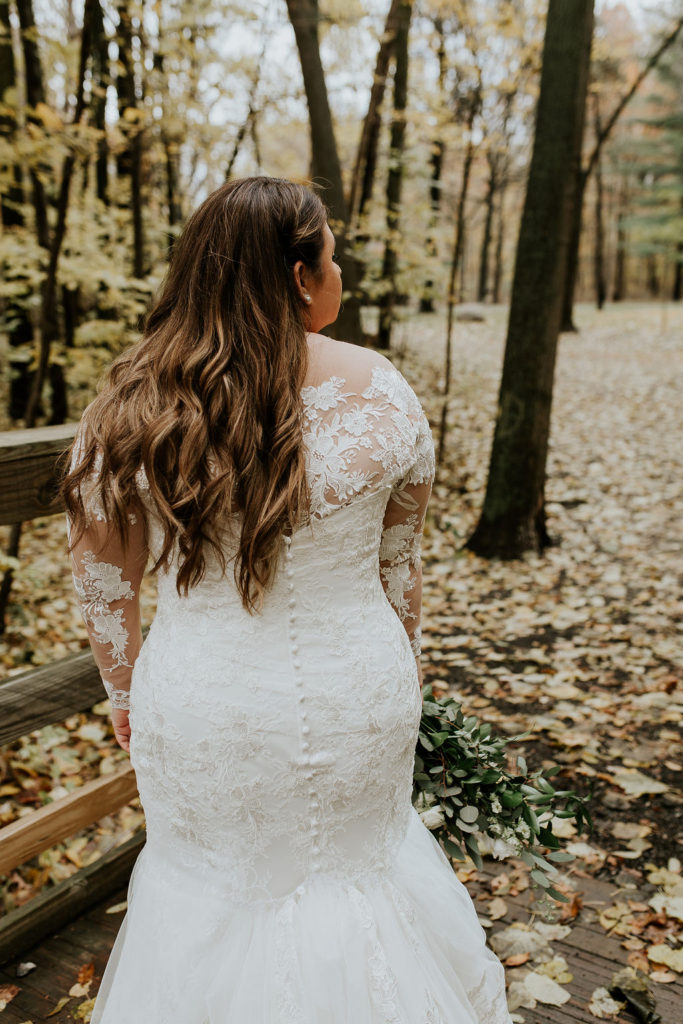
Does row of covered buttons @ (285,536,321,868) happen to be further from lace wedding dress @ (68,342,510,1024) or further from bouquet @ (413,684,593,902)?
bouquet @ (413,684,593,902)

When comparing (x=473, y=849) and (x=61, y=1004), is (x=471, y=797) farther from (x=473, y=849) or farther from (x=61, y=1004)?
(x=61, y=1004)

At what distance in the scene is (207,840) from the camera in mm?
1733

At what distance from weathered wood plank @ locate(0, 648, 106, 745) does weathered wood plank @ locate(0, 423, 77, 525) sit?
0.54 metres

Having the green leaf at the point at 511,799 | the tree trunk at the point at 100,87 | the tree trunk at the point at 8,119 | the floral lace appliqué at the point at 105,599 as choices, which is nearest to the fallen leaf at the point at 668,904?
the green leaf at the point at 511,799

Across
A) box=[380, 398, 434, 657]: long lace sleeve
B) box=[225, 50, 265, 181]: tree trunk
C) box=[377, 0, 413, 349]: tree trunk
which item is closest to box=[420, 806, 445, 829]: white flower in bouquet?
box=[380, 398, 434, 657]: long lace sleeve

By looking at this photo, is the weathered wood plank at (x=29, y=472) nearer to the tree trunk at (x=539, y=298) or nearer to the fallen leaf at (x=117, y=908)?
the fallen leaf at (x=117, y=908)

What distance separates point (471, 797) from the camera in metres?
2.25

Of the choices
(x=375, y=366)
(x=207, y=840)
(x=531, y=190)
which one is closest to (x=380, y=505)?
(x=375, y=366)

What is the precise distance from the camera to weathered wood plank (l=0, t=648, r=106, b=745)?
2342 mm

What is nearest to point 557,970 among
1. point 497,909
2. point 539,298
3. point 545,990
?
point 545,990

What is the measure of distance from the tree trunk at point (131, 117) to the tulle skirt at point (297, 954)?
5471 millimetres

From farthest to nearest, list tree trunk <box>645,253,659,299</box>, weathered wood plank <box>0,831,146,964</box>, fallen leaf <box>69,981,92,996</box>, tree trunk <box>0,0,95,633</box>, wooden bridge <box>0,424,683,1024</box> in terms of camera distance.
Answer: tree trunk <box>645,253,659,299</box>, tree trunk <box>0,0,95,633</box>, weathered wood plank <box>0,831,146,964</box>, fallen leaf <box>69,981,92,996</box>, wooden bridge <box>0,424,683,1024</box>

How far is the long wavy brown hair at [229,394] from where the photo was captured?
1.52 meters

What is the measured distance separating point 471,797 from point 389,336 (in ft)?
30.9
